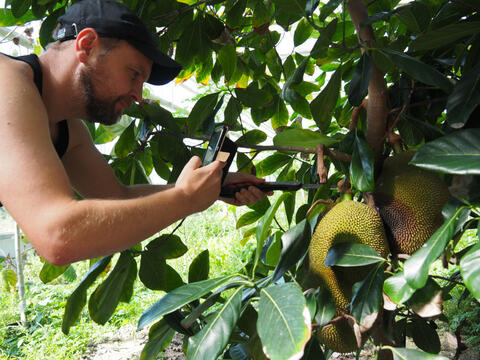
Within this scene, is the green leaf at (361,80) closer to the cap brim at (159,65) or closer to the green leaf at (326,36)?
the green leaf at (326,36)

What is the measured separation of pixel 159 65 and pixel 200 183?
358mm

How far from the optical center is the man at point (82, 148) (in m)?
0.65

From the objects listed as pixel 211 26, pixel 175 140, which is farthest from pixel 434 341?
pixel 211 26

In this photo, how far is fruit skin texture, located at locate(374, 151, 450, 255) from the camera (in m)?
0.79

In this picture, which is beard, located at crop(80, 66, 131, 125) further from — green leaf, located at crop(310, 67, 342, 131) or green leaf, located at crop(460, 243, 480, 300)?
green leaf, located at crop(460, 243, 480, 300)

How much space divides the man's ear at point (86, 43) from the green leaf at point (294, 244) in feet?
1.77

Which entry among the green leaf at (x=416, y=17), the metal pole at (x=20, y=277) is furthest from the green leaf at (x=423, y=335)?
the metal pole at (x=20, y=277)

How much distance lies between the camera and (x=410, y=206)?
2.59 ft

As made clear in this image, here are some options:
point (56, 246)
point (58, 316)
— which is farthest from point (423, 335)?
point (58, 316)

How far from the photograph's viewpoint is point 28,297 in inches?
117

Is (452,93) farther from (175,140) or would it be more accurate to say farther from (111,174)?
(111,174)

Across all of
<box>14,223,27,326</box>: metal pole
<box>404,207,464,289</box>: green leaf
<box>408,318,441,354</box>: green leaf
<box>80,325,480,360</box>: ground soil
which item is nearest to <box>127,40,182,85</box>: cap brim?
<box>404,207,464,289</box>: green leaf

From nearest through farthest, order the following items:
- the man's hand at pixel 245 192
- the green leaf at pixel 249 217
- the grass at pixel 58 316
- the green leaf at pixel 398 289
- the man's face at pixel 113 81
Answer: the green leaf at pixel 398 289
the man's face at pixel 113 81
the man's hand at pixel 245 192
the green leaf at pixel 249 217
the grass at pixel 58 316

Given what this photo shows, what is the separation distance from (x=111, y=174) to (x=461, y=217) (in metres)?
0.81
